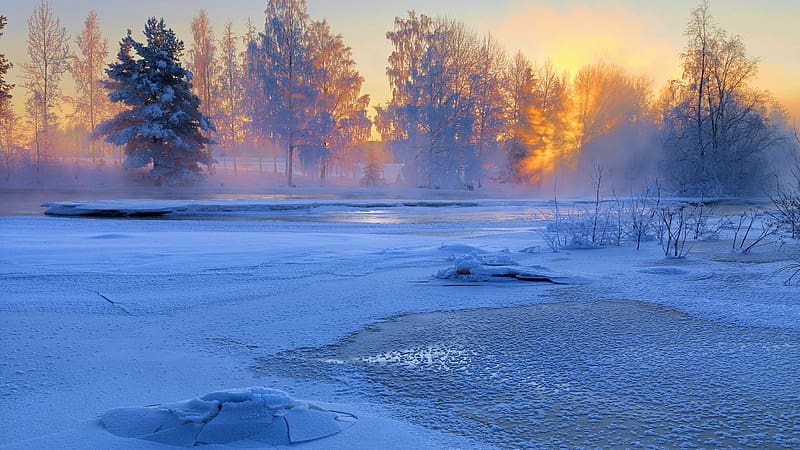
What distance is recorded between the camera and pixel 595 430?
2.37 meters

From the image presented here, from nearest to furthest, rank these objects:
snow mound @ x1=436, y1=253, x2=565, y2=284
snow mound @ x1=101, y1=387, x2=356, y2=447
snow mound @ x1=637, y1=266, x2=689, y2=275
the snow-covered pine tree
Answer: snow mound @ x1=101, y1=387, x2=356, y2=447
snow mound @ x1=436, y1=253, x2=565, y2=284
snow mound @ x1=637, y1=266, x2=689, y2=275
the snow-covered pine tree

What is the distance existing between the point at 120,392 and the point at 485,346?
6.91 feet

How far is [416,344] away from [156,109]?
3128 centimetres

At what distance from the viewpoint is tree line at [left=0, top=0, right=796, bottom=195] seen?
107 ft

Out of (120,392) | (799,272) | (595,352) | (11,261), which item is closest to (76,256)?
(11,261)

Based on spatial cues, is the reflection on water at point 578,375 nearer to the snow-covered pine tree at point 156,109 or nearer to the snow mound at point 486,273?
the snow mound at point 486,273

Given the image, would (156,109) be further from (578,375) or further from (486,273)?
(578,375)

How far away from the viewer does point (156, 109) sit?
3092 cm

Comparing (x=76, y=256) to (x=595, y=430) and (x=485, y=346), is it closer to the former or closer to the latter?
(x=485, y=346)

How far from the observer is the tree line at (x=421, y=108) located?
107 feet

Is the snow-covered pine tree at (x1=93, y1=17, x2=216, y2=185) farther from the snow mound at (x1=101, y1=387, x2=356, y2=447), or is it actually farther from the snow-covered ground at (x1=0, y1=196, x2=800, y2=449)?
the snow mound at (x1=101, y1=387, x2=356, y2=447)

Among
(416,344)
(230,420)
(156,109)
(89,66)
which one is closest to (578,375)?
(416,344)

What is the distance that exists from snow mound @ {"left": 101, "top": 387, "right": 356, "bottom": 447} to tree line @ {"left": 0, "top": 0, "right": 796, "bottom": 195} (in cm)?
3188

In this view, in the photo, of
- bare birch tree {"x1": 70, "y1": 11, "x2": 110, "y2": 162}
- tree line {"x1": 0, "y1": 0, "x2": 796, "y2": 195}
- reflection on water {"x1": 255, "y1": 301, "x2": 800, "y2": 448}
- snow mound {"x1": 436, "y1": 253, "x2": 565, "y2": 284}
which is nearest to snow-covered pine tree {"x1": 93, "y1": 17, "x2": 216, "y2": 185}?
tree line {"x1": 0, "y1": 0, "x2": 796, "y2": 195}
